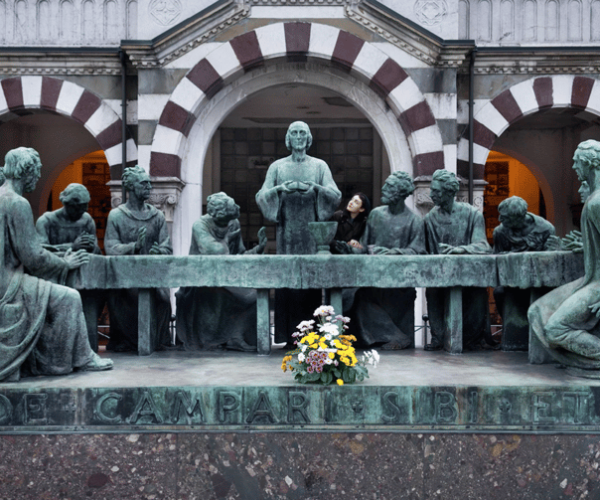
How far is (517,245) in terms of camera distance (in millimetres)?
5863

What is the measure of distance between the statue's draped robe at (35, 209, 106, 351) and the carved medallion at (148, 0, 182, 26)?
3.96 m

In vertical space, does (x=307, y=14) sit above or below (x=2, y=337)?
above

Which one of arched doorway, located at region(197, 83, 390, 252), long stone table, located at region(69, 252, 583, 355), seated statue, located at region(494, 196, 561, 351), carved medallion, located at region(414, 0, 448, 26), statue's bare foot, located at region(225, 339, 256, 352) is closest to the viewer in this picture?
long stone table, located at region(69, 252, 583, 355)

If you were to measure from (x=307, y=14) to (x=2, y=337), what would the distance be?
233 inches

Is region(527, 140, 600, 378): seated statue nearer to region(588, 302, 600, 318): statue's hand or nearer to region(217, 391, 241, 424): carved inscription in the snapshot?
region(588, 302, 600, 318): statue's hand

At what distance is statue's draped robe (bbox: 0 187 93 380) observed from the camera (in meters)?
4.30

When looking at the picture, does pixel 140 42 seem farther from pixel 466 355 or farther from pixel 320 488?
pixel 320 488

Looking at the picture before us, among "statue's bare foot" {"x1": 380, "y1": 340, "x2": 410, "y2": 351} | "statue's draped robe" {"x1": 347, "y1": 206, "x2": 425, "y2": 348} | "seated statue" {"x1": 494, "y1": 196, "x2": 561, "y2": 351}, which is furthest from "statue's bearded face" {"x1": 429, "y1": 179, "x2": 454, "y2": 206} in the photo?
"statue's bare foot" {"x1": 380, "y1": 340, "x2": 410, "y2": 351}

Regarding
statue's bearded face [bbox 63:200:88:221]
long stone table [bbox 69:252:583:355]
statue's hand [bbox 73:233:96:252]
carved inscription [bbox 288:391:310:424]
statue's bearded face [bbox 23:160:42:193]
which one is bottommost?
carved inscription [bbox 288:391:310:424]

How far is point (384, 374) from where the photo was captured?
4.67 meters

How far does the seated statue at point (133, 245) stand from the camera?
5.89 m

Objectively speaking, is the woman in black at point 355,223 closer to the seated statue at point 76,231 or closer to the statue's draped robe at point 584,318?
the seated statue at point 76,231

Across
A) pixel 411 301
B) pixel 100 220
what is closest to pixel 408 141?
pixel 411 301

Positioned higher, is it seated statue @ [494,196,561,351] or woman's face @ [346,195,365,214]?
woman's face @ [346,195,365,214]
